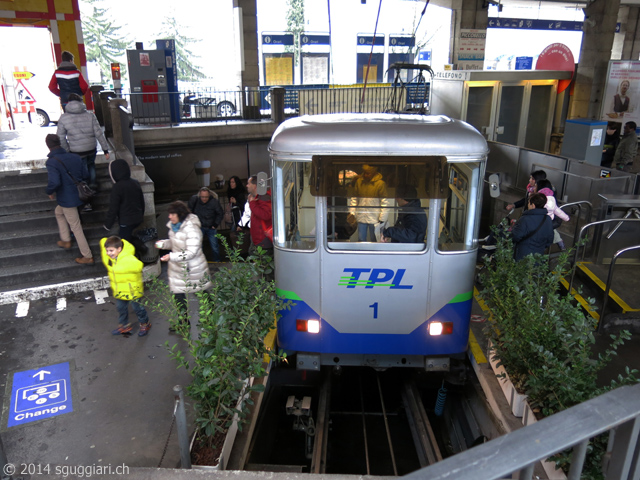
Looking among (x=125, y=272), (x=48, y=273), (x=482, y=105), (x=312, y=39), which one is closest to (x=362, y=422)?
(x=125, y=272)

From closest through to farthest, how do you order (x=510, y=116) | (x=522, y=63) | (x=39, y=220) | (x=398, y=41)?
(x=39, y=220) → (x=510, y=116) → (x=398, y=41) → (x=522, y=63)

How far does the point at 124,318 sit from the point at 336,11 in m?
30.7

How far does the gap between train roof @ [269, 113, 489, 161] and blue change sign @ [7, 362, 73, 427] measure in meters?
3.38

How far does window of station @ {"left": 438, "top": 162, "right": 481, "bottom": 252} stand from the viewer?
5320 mm

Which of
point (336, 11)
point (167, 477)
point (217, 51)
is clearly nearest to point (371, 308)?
point (167, 477)

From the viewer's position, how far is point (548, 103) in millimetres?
16000

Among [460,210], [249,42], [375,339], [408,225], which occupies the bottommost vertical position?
[375,339]

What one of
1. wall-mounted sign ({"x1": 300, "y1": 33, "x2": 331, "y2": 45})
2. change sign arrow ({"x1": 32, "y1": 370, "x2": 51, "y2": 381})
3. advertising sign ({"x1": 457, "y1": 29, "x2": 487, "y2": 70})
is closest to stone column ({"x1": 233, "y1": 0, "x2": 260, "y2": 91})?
wall-mounted sign ({"x1": 300, "y1": 33, "x2": 331, "y2": 45})

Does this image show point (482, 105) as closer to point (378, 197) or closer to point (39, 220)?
point (378, 197)

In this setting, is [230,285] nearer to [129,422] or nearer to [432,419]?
[129,422]

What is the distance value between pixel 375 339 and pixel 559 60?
1398 centimetres

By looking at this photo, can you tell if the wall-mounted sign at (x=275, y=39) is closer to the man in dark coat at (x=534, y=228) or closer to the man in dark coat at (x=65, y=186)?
the man in dark coat at (x=65, y=186)

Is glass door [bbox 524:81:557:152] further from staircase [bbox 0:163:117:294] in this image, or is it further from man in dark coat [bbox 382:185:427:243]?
staircase [bbox 0:163:117:294]

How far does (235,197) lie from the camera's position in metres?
11.2
